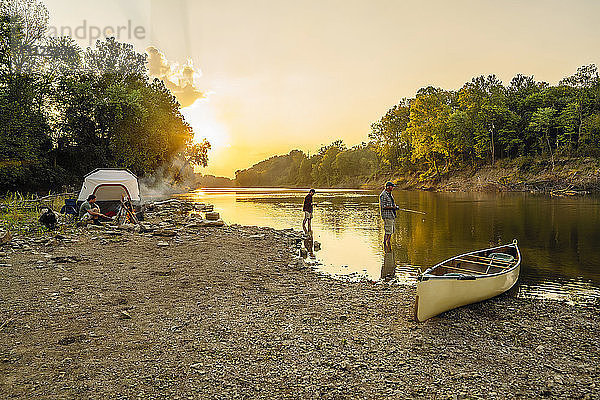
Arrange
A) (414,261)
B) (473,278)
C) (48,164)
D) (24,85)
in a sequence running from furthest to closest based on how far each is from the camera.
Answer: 1. (48,164)
2. (24,85)
3. (414,261)
4. (473,278)

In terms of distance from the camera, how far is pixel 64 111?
42375mm

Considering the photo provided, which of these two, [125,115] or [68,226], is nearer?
[68,226]

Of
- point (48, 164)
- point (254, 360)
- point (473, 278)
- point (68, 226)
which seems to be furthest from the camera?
point (48, 164)

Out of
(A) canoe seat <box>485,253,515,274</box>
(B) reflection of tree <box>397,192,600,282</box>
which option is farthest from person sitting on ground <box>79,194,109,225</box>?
(A) canoe seat <box>485,253,515,274</box>

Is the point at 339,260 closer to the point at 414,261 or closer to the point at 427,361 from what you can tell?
the point at 414,261

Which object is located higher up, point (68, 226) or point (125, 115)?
point (125, 115)

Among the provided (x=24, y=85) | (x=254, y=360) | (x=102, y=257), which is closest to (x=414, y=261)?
(x=254, y=360)

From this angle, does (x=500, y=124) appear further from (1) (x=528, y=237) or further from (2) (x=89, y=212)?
(2) (x=89, y=212)

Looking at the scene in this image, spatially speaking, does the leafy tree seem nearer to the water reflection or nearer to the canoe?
the water reflection

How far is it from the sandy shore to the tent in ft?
40.5

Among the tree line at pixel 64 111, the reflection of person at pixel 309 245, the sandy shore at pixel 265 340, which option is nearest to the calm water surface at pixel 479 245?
the reflection of person at pixel 309 245

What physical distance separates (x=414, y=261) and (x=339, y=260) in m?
2.92

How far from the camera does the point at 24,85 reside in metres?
35.6

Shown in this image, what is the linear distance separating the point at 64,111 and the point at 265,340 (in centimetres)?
4620
